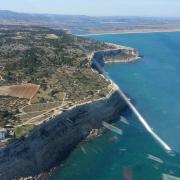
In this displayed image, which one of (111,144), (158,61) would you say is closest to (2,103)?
(111,144)

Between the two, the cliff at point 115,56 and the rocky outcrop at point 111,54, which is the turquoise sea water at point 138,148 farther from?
the cliff at point 115,56

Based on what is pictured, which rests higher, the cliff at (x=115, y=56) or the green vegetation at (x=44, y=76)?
the green vegetation at (x=44, y=76)

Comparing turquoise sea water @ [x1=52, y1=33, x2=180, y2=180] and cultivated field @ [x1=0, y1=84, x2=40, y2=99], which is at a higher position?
cultivated field @ [x1=0, y1=84, x2=40, y2=99]

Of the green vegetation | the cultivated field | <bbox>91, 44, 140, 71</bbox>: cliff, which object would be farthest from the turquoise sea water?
<bbox>91, 44, 140, 71</bbox>: cliff

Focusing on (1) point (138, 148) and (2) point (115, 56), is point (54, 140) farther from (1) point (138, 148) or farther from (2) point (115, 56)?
(2) point (115, 56)

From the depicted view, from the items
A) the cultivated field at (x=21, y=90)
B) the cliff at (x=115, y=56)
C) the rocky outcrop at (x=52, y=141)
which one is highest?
the cultivated field at (x=21, y=90)

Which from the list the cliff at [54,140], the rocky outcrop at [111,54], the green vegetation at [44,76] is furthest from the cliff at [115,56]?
the cliff at [54,140]

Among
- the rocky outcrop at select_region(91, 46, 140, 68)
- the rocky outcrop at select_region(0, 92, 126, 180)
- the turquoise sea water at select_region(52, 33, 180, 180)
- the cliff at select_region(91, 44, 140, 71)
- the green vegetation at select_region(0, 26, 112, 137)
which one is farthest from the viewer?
the cliff at select_region(91, 44, 140, 71)

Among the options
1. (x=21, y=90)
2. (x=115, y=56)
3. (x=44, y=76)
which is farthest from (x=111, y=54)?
(x=21, y=90)

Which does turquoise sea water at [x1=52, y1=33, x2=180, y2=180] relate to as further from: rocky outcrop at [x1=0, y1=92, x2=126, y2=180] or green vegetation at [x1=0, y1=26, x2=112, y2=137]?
green vegetation at [x1=0, y1=26, x2=112, y2=137]
